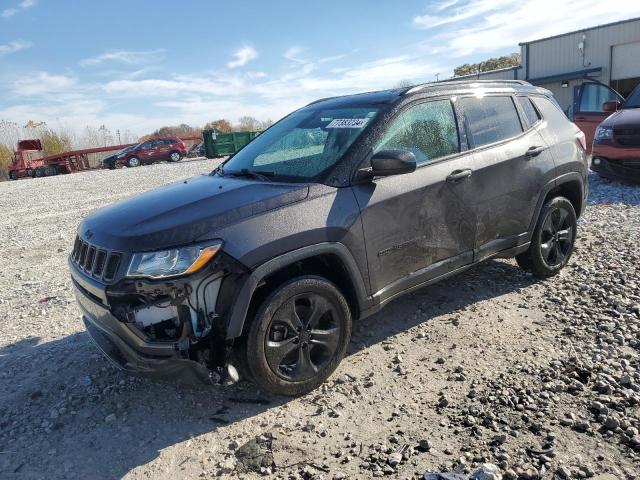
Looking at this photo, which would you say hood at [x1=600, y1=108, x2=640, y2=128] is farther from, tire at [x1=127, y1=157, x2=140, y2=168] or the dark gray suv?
tire at [x1=127, y1=157, x2=140, y2=168]

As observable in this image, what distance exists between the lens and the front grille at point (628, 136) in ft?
27.3

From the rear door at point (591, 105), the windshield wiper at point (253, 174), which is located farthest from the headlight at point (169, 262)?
the rear door at point (591, 105)

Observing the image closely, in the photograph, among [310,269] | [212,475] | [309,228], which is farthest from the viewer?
[310,269]

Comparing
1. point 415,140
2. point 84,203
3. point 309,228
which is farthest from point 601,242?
point 84,203

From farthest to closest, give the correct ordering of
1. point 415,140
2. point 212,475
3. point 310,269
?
point 415,140 < point 310,269 < point 212,475

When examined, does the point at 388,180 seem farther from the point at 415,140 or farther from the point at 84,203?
the point at 84,203

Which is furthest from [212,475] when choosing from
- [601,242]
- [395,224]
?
[601,242]

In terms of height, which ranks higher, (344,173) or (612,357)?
(344,173)

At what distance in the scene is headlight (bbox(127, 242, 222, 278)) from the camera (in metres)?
2.65

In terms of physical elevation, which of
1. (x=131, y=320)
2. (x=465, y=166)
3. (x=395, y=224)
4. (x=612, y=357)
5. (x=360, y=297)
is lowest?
(x=612, y=357)

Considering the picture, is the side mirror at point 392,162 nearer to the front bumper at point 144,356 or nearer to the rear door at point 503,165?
the rear door at point 503,165

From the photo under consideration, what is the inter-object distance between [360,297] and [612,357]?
1771 mm

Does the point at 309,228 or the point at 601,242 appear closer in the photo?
the point at 309,228

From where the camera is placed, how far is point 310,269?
319cm
